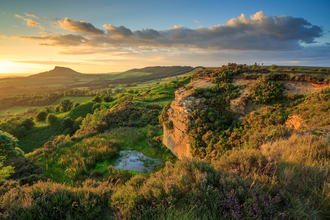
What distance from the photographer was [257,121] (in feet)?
29.0

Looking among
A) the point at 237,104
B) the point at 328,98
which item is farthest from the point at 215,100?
the point at 328,98

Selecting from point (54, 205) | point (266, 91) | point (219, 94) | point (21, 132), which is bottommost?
point (21, 132)

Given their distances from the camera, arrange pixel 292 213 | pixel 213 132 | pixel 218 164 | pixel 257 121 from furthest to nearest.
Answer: pixel 213 132 < pixel 257 121 < pixel 218 164 < pixel 292 213

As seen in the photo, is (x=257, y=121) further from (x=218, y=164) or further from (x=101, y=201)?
(x=101, y=201)

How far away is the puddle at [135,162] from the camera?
12.8 metres

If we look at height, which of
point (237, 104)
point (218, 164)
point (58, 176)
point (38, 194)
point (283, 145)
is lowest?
point (58, 176)

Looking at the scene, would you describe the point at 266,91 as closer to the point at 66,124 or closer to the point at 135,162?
the point at 135,162

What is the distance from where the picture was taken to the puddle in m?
12.8

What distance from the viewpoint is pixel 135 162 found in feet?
45.4

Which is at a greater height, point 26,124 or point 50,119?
point 50,119

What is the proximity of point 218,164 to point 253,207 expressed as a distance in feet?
6.20

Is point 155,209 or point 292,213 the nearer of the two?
point 292,213

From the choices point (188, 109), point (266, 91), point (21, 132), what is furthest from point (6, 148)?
point (21, 132)

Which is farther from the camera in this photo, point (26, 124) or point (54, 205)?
point (26, 124)
